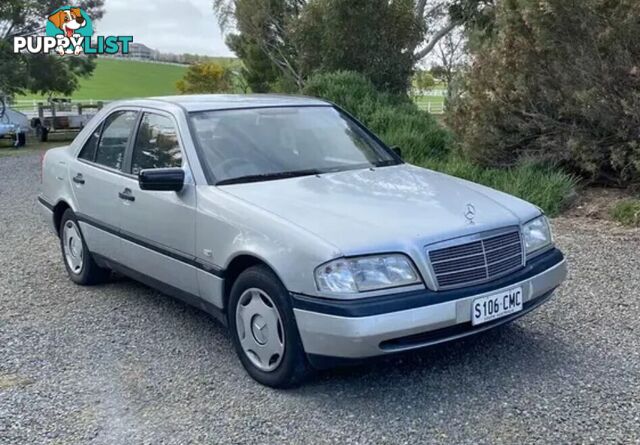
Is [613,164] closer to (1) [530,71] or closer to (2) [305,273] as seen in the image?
(1) [530,71]

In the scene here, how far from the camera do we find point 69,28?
25.0m

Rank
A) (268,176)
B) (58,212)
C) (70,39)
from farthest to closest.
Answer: (70,39) < (58,212) < (268,176)

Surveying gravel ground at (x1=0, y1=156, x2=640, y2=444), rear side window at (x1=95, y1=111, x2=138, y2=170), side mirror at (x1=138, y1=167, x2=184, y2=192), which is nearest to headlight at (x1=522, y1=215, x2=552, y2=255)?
gravel ground at (x1=0, y1=156, x2=640, y2=444)

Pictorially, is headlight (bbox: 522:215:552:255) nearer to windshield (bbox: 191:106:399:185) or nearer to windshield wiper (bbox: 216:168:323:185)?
windshield (bbox: 191:106:399:185)

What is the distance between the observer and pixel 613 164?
8047 millimetres

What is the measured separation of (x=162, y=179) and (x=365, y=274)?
4.97 feet

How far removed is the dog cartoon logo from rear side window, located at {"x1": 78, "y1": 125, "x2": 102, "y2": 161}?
66.4 feet

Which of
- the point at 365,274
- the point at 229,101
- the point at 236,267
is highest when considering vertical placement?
the point at 229,101

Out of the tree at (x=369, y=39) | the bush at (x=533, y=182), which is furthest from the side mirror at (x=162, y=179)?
the tree at (x=369, y=39)

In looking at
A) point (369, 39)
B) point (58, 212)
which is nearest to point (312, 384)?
point (58, 212)

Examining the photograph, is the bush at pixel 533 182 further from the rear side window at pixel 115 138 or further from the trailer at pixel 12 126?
the trailer at pixel 12 126

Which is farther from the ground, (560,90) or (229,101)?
(560,90)

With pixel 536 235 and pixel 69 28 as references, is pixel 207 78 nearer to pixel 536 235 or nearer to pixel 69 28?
pixel 69 28

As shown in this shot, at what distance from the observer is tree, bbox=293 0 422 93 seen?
48.9 ft
